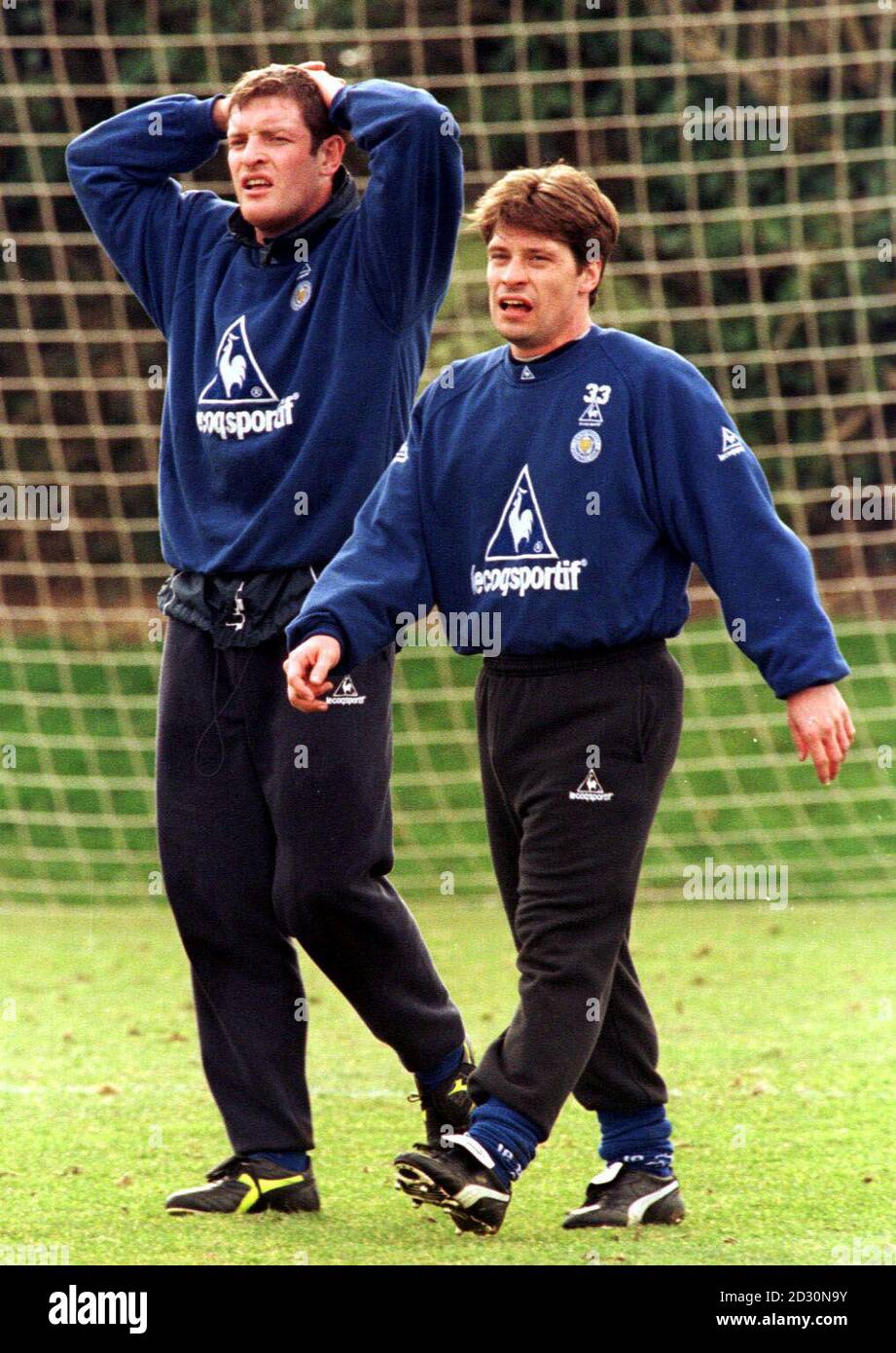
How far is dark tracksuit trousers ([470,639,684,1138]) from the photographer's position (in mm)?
3699

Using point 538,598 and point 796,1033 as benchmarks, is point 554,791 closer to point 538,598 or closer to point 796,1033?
point 538,598

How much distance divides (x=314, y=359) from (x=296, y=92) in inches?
20.4

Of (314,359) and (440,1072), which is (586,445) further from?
(440,1072)

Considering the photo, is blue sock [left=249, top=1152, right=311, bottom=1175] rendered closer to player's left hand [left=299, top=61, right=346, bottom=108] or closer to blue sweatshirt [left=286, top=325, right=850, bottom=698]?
blue sweatshirt [left=286, top=325, right=850, bottom=698]

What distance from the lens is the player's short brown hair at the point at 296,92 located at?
13.5ft

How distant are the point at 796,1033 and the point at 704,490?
2580mm

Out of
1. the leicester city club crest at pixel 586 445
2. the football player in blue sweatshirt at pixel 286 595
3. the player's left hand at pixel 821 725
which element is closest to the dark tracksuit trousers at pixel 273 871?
the football player in blue sweatshirt at pixel 286 595

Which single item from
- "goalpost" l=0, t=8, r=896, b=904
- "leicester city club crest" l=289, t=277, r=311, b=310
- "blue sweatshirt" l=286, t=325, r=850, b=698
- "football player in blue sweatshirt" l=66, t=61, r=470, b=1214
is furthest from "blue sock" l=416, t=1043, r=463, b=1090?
"goalpost" l=0, t=8, r=896, b=904

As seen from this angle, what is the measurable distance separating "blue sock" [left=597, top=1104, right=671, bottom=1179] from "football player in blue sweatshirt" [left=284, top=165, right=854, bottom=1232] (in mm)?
127

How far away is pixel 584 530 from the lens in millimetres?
3746

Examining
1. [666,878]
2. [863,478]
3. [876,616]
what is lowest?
[666,878]

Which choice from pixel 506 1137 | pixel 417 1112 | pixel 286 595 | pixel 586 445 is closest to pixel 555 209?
pixel 586 445
